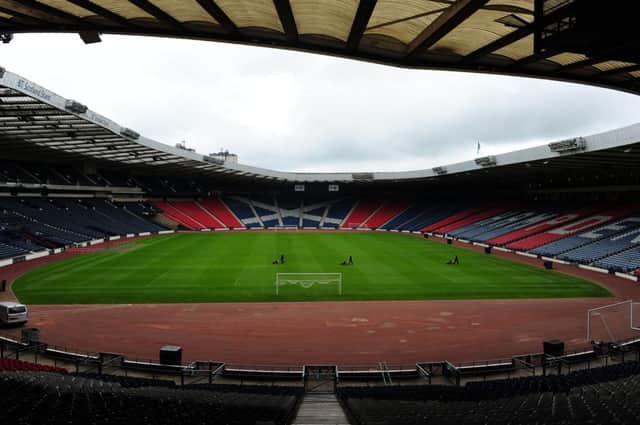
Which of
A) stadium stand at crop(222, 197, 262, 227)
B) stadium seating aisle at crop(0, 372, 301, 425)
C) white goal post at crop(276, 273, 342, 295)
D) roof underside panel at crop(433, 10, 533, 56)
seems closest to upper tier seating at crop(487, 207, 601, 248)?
white goal post at crop(276, 273, 342, 295)

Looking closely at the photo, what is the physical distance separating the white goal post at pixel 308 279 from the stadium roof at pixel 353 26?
67.9 ft

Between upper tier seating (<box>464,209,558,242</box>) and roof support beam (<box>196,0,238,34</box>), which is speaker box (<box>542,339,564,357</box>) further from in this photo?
upper tier seating (<box>464,209,558,242</box>)

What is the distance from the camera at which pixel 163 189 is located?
8688 centimetres

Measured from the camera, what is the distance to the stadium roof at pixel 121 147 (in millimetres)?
28516

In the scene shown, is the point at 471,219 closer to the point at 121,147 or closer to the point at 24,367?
the point at 121,147

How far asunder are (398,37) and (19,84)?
25.8m

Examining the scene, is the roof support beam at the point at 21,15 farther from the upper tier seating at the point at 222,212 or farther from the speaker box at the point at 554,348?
the upper tier seating at the point at 222,212

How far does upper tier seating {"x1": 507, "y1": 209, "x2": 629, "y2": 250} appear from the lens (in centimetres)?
4769

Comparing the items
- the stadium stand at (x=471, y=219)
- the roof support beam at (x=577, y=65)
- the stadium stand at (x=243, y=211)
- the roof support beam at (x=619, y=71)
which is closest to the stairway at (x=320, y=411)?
the roof support beam at (x=577, y=65)

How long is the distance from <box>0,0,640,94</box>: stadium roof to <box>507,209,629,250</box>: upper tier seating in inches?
1699

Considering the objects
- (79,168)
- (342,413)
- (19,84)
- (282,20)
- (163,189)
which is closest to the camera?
(282,20)

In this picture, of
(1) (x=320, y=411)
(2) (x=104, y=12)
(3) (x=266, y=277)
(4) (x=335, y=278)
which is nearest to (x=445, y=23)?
(2) (x=104, y=12)

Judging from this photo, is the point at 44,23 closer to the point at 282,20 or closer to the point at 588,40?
the point at 282,20

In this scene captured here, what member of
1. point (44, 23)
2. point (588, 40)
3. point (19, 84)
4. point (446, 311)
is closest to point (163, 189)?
point (19, 84)
